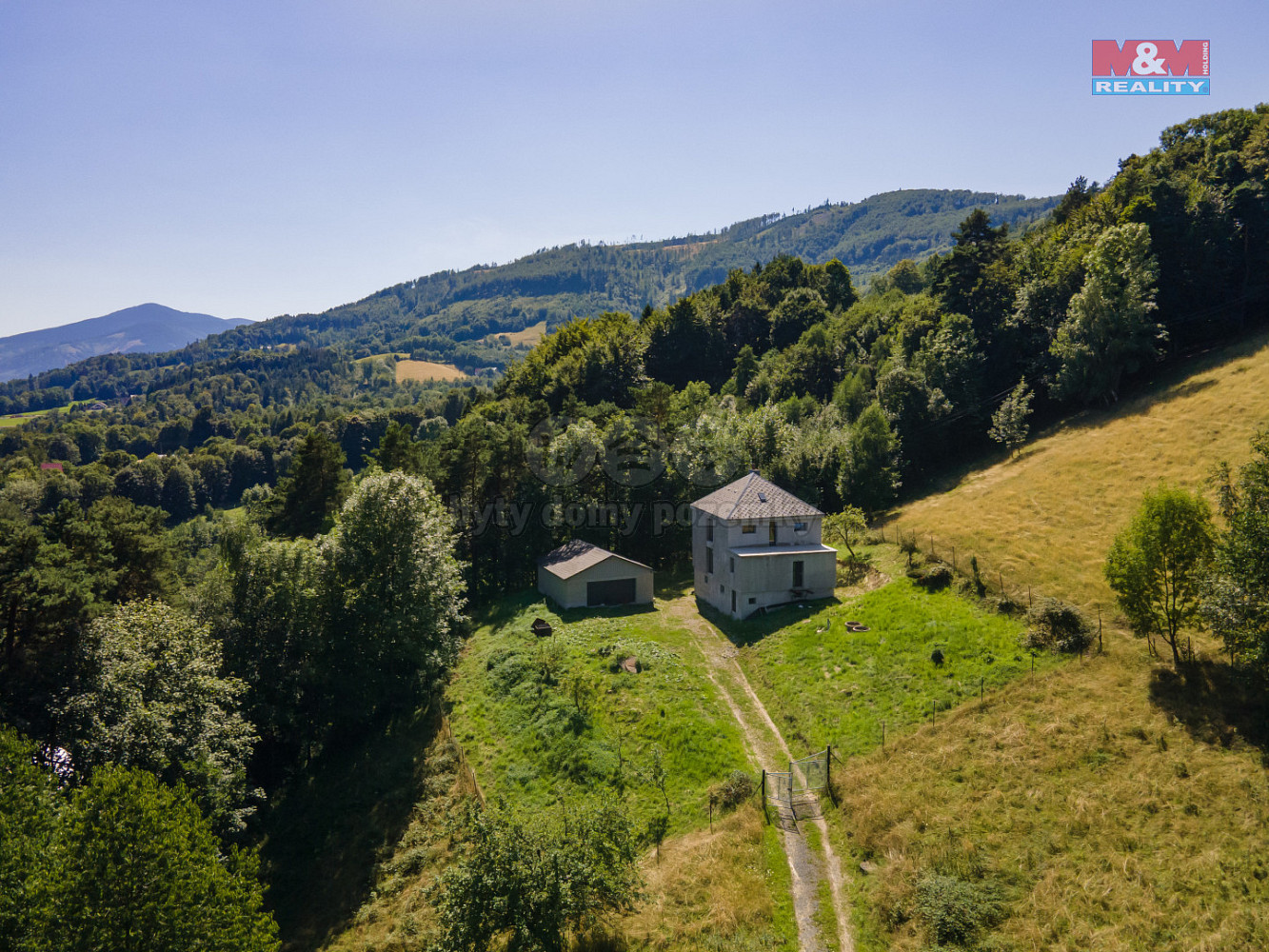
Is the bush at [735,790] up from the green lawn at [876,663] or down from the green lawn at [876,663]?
down

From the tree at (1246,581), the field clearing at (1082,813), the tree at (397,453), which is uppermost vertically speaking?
the tree at (397,453)

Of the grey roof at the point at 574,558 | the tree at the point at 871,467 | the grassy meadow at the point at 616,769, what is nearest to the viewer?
the grassy meadow at the point at 616,769

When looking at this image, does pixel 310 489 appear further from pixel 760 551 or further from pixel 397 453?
pixel 760 551

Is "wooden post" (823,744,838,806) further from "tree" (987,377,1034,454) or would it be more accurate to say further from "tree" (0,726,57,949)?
"tree" (987,377,1034,454)

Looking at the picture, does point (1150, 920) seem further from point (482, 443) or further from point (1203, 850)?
point (482, 443)

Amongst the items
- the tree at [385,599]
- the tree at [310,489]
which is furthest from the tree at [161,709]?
the tree at [310,489]

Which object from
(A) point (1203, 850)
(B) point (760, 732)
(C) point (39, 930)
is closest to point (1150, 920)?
(A) point (1203, 850)

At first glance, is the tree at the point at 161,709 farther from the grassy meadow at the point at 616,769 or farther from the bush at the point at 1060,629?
the bush at the point at 1060,629
